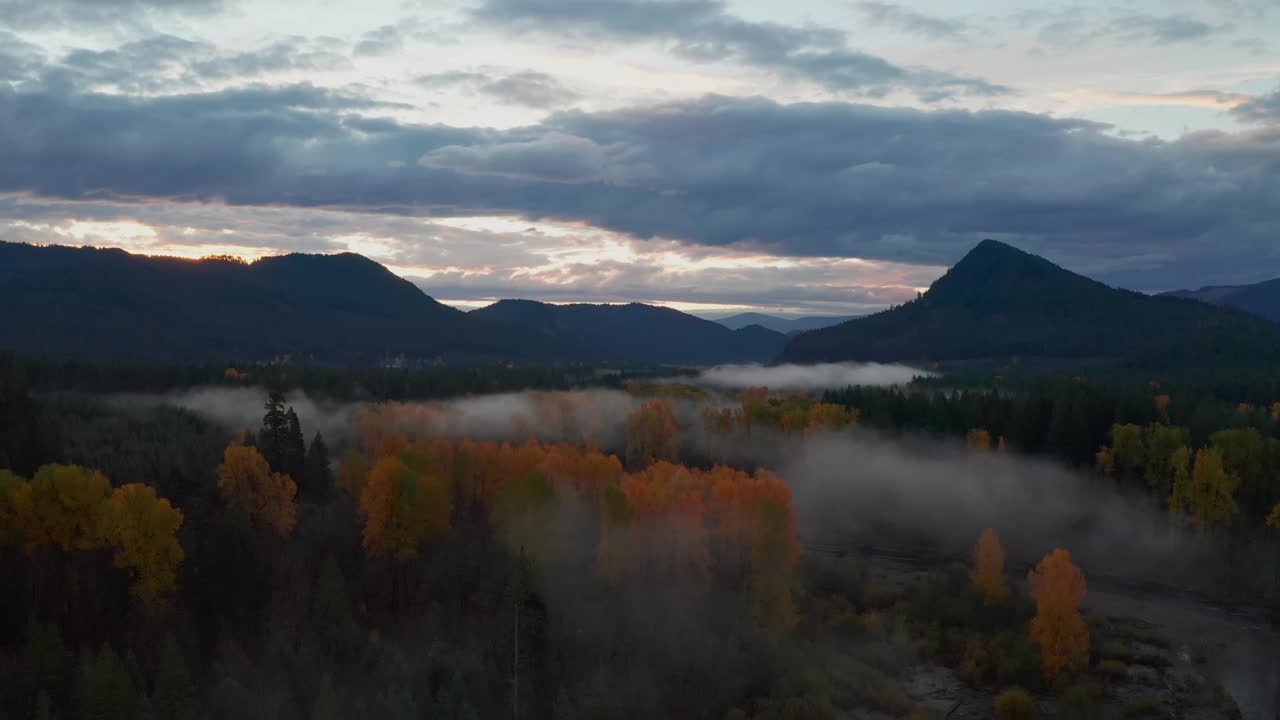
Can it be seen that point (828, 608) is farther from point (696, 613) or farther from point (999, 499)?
point (999, 499)

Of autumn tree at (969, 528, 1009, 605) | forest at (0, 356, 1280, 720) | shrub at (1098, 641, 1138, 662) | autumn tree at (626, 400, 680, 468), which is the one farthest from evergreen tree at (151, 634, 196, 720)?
autumn tree at (626, 400, 680, 468)

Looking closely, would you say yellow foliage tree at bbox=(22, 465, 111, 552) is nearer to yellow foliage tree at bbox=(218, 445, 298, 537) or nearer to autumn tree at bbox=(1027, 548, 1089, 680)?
yellow foliage tree at bbox=(218, 445, 298, 537)

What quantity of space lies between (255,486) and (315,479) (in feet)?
46.4

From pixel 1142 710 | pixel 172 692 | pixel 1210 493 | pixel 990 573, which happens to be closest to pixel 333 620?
pixel 172 692

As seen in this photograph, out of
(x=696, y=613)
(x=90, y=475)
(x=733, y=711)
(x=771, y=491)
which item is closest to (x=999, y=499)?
(x=771, y=491)

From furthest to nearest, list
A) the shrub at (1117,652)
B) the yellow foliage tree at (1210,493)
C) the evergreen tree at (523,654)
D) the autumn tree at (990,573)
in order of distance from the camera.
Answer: the yellow foliage tree at (1210,493)
the autumn tree at (990,573)
the shrub at (1117,652)
the evergreen tree at (523,654)

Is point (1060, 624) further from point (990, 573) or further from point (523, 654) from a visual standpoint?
point (523, 654)

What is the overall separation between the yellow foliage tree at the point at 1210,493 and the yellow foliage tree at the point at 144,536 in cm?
9589

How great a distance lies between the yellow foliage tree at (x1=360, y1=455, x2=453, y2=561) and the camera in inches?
3130

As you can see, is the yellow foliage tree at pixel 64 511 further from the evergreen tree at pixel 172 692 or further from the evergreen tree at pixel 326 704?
the evergreen tree at pixel 326 704

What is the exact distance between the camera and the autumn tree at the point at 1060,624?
66.9 metres

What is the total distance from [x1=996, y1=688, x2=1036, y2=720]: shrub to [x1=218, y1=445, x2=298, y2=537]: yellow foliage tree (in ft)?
201

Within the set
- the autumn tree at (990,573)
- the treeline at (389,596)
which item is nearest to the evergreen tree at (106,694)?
the treeline at (389,596)

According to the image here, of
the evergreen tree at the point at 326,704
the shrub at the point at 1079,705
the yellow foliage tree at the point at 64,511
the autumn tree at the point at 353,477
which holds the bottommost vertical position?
the shrub at the point at 1079,705
